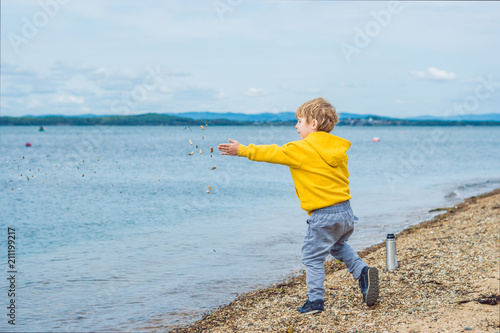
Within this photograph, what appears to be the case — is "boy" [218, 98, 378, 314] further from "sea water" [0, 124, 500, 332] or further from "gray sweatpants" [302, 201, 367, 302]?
"sea water" [0, 124, 500, 332]

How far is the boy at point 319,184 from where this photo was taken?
5.45m

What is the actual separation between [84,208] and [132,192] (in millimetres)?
4571

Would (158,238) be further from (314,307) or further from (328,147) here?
(328,147)

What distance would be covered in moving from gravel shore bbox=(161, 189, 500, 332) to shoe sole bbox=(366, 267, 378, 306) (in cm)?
13

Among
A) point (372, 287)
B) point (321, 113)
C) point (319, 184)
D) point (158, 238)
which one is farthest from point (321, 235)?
point (158, 238)

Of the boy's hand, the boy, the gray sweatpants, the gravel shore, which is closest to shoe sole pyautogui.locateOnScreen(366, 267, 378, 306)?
the boy

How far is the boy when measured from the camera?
5.45 meters

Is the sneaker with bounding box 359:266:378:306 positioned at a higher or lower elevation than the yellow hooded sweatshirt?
lower

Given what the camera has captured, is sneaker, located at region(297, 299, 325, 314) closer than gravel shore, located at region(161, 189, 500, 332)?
No

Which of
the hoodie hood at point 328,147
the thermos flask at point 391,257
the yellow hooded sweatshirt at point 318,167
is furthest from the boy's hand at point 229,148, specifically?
the thermos flask at point 391,257

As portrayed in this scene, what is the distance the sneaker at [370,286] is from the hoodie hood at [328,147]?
1340mm

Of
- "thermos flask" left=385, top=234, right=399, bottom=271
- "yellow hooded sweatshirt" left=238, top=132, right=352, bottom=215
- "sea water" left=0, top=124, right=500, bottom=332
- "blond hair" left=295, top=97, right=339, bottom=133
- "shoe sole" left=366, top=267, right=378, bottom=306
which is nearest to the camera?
"yellow hooded sweatshirt" left=238, top=132, right=352, bottom=215

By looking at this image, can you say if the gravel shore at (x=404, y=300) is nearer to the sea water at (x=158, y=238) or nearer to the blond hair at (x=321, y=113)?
the sea water at (x=158, y=238)

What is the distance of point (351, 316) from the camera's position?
559 centimetres
